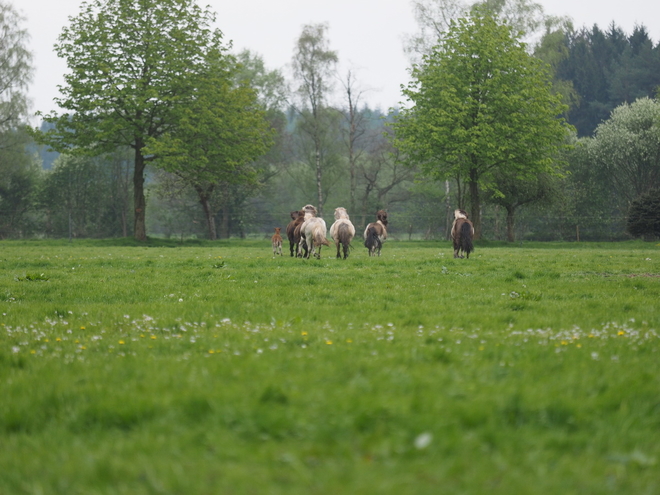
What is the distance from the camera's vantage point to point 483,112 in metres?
43.4

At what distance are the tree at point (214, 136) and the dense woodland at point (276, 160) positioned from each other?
0.13m

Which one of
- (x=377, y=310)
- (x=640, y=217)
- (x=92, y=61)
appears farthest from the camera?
(x=640, y=217)

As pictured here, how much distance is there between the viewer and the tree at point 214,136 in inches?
1705

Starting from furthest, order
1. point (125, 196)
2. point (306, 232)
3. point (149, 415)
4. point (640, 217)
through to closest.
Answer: point (125, 196), point (640, 217), point (306, 232), point (149, 415)

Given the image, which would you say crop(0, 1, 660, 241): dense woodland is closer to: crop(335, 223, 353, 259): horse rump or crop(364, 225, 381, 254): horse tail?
crop(364, 225, 381, 254): horse tail

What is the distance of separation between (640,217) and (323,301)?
147 ft

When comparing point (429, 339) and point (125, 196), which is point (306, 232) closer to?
point (429, 339)

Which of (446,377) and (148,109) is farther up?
(148,109)

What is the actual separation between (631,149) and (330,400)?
61.5 m

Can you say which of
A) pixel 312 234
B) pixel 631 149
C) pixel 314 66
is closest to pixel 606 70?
pixel 631 149

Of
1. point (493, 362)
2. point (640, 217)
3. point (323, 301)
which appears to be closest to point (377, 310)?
point (323, 301)

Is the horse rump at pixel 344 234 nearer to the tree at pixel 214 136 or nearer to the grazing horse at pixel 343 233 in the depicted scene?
the grazing horse at pixel 343 233

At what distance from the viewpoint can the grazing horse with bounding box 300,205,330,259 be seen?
71.5ft

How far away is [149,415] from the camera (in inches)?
170
